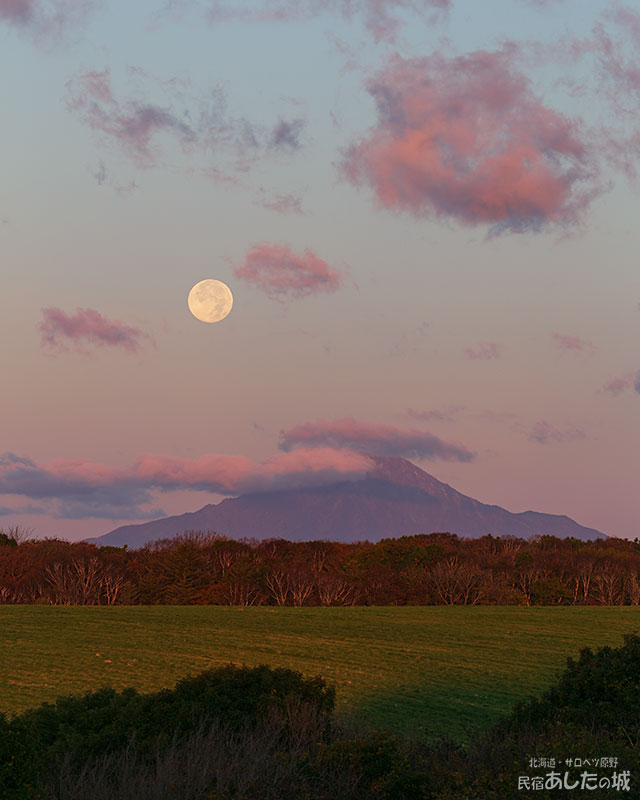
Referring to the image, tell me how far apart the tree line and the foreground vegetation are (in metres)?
54.5

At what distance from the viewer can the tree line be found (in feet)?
223

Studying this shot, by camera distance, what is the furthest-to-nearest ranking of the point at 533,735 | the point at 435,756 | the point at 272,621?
the point at 272,621 < the point at 533,735 < the point at 435,756

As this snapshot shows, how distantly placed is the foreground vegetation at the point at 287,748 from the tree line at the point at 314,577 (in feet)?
179

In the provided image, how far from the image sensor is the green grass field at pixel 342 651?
66.1ft

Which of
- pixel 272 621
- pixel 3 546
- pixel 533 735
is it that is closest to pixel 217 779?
pixel 533 735

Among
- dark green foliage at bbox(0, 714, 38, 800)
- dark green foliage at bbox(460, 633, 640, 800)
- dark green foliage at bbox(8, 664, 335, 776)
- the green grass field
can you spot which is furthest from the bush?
the green grass field

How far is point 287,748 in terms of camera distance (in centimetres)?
1083

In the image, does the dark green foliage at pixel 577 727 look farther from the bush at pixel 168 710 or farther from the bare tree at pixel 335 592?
the bare tree at pixel 335 592

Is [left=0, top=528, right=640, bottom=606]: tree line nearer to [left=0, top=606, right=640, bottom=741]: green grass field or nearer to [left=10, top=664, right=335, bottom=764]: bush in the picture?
[left=0, top=606, right=640, bottom=741]: green grass field

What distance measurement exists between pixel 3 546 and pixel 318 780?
257 ft

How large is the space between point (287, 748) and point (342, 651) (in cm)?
1772

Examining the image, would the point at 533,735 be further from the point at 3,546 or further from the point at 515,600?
the point at 3,546

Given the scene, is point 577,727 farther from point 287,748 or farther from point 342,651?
point 342,651

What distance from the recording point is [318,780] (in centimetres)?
929
